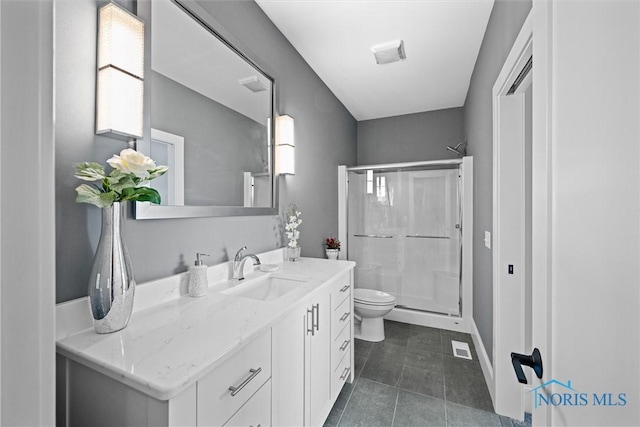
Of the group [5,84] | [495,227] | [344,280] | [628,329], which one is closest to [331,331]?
[344,280]

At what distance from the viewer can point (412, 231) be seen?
10.8 ft

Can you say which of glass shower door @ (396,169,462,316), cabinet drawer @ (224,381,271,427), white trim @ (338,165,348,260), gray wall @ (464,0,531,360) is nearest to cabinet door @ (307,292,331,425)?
cabinet drawer @ (224,381,271,427)

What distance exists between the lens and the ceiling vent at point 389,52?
228 centimetres

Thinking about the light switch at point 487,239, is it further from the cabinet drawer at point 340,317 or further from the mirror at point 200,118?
the mirror at point 200,118

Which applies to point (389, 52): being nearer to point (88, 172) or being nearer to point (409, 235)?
point (409, 235)

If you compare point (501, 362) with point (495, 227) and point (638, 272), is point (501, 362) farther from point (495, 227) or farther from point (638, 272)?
point (638, 272)

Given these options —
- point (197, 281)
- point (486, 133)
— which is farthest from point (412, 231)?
point (197, 281)

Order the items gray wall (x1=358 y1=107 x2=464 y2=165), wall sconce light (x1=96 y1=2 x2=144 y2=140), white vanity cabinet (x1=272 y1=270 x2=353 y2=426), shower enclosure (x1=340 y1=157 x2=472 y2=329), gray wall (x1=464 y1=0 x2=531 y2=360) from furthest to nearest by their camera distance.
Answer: gray wall (x1=358 y1=107 x2=464 y2=165)
shower enclosure (x1=340 y1=157 x2=472 y2=329)
gray wall (x1=464 y1=0 x2=531 y2=360)
white vanity cabinet (x1=272 y1=270 x2=353 y2=426)
wall sconce light (x1=96 y1=2 x2=144 y2=140)

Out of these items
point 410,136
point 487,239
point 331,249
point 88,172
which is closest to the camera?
point 88,172

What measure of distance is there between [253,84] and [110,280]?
1386 millimetres

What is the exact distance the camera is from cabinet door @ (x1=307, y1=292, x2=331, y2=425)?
1.41 m

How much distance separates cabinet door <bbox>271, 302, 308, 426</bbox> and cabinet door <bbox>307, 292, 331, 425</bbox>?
0.28 ft

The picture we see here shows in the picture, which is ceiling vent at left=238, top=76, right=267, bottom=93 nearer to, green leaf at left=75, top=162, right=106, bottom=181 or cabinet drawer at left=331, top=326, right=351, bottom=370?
green leaf at left=75, top=162, right=106, bottom=181

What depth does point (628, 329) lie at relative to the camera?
358 mm
